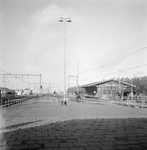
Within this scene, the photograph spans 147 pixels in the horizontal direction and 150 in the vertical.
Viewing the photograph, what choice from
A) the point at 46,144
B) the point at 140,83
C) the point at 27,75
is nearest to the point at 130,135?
the point at 46,144

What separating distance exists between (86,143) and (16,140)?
6.38 ft

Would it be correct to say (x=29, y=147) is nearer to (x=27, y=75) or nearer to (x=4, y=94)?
(x=27, y=75)

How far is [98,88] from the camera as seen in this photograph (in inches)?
1700

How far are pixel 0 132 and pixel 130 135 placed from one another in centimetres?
428

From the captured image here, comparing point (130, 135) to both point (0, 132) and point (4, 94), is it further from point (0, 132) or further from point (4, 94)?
point (4, 94)

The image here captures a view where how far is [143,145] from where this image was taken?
462cm

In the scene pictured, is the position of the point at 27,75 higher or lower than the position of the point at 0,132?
higher

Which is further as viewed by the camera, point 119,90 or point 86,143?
point 119,90

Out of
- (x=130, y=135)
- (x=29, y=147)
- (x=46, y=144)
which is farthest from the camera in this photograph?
(x=130, y=135)

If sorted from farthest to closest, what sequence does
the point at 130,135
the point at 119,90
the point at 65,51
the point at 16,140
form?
the point at 119,90
the point at 65,51
the point at 130,135
the point at 16,140

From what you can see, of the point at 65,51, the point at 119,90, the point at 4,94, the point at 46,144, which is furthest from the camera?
the point at 4,94

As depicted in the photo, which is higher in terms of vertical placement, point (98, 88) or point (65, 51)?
point (65, 51)

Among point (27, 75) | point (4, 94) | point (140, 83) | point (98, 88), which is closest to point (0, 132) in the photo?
point (27, 75)

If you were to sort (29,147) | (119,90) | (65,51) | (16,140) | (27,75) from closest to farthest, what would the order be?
1. (29,147)
2. (16,140)
3. (65,51)
4. (27,75)
5. (119,90)
